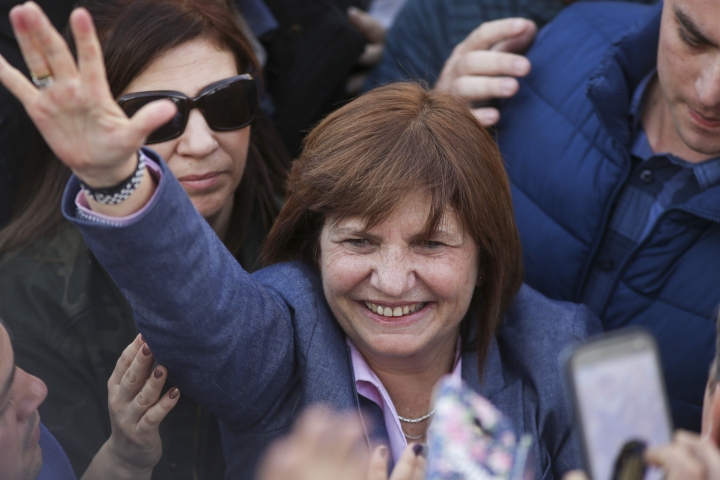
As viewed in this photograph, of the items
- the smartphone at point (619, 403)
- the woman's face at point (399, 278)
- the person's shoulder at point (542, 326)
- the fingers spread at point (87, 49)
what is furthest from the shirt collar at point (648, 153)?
the fingers spread at point (87, 49)

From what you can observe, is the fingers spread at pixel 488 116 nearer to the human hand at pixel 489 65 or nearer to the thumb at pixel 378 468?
the human hand at pixel 489 65

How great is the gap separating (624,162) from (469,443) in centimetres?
135

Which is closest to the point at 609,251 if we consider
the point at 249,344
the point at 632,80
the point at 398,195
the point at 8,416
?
the point at 632,80

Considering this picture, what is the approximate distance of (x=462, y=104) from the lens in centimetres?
181

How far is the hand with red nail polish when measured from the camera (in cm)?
161

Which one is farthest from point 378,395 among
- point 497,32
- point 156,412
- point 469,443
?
point 497,32

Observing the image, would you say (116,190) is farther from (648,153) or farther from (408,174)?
(648,153)

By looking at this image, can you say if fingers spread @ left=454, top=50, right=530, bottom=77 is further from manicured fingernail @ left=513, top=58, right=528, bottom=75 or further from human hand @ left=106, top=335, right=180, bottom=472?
human hand @ left=106, top=335, right=180, bottom=472

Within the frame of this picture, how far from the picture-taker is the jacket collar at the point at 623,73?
219 centimetres

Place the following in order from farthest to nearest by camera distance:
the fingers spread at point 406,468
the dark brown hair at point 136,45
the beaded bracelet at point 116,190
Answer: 1. the dark brown hair at point 136,45
2. the beaded bracelet at point 116,190
3. the fingers spread at point 406,468

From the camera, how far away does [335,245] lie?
1707 mm

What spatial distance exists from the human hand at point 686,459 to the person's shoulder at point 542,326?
0.88m

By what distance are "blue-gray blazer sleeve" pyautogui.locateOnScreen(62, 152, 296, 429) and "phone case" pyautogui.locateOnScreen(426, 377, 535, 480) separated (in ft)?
1.77

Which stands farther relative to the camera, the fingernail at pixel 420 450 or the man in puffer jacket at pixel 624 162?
the man in puffer jacket at pixel 624 162
